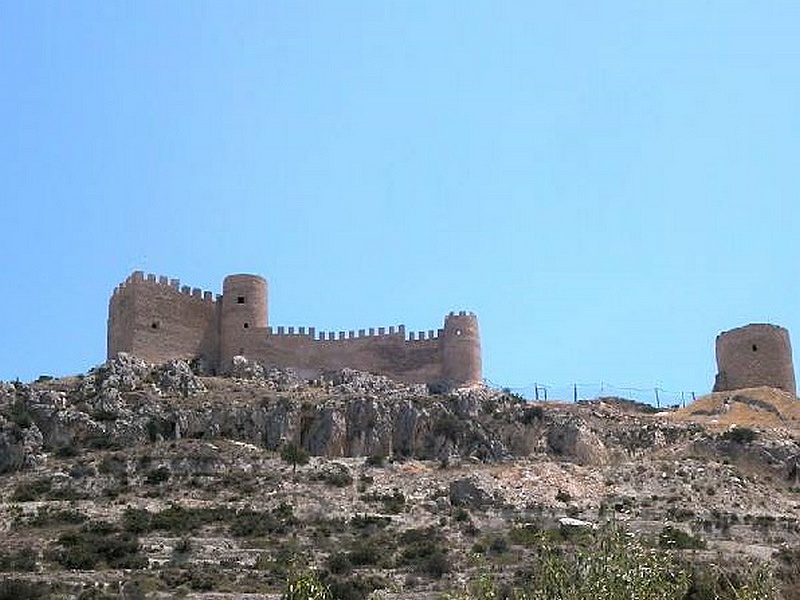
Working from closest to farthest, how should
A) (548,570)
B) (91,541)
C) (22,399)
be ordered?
(548,570) < (91,541) < (22,399)

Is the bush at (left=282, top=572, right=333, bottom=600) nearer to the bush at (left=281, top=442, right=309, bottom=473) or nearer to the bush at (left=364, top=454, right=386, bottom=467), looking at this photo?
the bush at (left=281, top=442, right=309, bottom=473)

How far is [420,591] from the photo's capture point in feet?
91.9

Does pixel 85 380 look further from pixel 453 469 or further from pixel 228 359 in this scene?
pixel 453 469

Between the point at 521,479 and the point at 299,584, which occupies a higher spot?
the point at 521,479

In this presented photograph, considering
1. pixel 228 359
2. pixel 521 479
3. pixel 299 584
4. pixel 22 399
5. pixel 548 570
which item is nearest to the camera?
pixel 548 570

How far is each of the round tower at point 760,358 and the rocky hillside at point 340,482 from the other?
258 centimetres

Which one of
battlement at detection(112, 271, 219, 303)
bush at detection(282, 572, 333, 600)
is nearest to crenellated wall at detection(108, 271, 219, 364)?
battlement at detection(112, 271, 219, 303)

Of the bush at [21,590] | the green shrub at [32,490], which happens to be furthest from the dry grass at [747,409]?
the bush at [21,590]

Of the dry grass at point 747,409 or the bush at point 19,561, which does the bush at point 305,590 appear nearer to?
the bush at point 19,561

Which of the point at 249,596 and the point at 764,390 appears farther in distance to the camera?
the point at 764,390

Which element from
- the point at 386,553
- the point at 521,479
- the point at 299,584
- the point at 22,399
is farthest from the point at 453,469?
the point at 299,584

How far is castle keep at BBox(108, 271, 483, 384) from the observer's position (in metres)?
46.8

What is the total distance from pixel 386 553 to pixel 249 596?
17.7 feet

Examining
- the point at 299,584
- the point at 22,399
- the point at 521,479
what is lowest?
the point at 299,584
